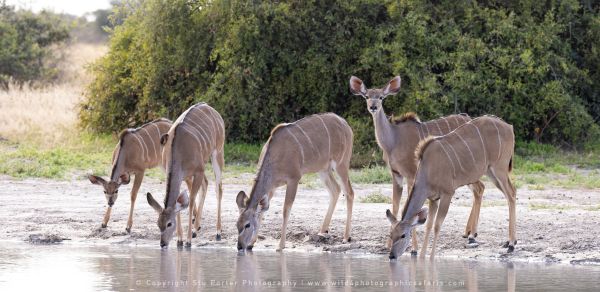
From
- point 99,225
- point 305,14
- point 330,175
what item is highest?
point 305,14

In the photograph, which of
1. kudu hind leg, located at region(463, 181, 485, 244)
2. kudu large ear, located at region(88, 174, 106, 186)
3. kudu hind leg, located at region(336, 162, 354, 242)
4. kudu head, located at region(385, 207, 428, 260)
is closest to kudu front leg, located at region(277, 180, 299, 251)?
kudu hind leg, located at region(336, 162, 354, 242)

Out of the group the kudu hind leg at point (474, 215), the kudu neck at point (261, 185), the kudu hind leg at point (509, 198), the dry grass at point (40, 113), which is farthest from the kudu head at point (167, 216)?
the dry grass at point (40, 113)

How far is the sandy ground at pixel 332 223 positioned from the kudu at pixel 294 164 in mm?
343

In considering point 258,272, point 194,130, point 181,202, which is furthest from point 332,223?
point 258,272

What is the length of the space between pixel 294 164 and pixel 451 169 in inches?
Answer: 55.4

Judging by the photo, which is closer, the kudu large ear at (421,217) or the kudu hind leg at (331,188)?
the kudu large ear at (421,217)

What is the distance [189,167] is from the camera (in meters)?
8.87

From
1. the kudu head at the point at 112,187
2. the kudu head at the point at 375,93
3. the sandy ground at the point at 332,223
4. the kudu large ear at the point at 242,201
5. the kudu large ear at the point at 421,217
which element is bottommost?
the sandy ground at the point at 332,223

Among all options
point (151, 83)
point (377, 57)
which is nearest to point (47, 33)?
point (151, 83)

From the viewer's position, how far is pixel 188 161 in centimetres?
887

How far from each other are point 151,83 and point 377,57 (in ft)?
10.8

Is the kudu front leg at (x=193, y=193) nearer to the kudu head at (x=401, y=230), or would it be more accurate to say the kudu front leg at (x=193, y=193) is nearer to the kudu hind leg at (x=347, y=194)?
the kudu hind leg at (x=347, y=194)

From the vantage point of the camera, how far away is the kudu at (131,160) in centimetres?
941

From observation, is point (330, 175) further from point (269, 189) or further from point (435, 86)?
point (435, 86)
